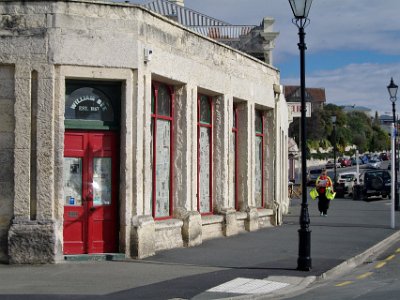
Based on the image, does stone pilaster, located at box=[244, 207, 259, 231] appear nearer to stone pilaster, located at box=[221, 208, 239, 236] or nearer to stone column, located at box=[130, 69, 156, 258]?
stone pilaster, located at box=[221, 208, 239, 236]

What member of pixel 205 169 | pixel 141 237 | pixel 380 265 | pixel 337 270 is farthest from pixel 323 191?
pixel 141 237

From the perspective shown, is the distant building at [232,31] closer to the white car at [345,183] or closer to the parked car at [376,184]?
the parked car at [376,184]

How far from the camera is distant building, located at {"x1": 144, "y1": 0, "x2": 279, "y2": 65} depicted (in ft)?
93.2

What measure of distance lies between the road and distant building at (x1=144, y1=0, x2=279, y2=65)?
14892 mm

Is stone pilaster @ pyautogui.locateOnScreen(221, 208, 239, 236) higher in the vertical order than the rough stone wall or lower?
lower

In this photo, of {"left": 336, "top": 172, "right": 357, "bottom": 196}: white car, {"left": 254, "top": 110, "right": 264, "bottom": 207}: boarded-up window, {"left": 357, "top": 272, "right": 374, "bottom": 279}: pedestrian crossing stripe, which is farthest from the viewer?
{"left": 336, "top": 172, "right": 357, "bottom": 196}: white car

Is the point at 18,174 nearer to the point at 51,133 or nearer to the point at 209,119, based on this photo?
the point at 51,133

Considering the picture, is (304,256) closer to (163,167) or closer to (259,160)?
(163,167)

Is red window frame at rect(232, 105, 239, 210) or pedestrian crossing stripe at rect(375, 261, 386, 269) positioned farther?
red window frame at rect(232, 105, 239, 210)

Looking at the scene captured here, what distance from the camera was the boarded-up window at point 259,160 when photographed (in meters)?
23.6

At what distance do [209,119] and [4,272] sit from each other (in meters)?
8.22

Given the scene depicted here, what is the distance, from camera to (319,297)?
36.6 ft

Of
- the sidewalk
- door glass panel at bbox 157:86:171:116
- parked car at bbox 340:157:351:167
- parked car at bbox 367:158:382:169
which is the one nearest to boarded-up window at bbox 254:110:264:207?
the sidewalk

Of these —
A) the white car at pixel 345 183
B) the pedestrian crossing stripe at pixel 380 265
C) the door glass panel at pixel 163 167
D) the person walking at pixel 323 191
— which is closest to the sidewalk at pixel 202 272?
the pedestrian crossing stripe at pixel 380 265
